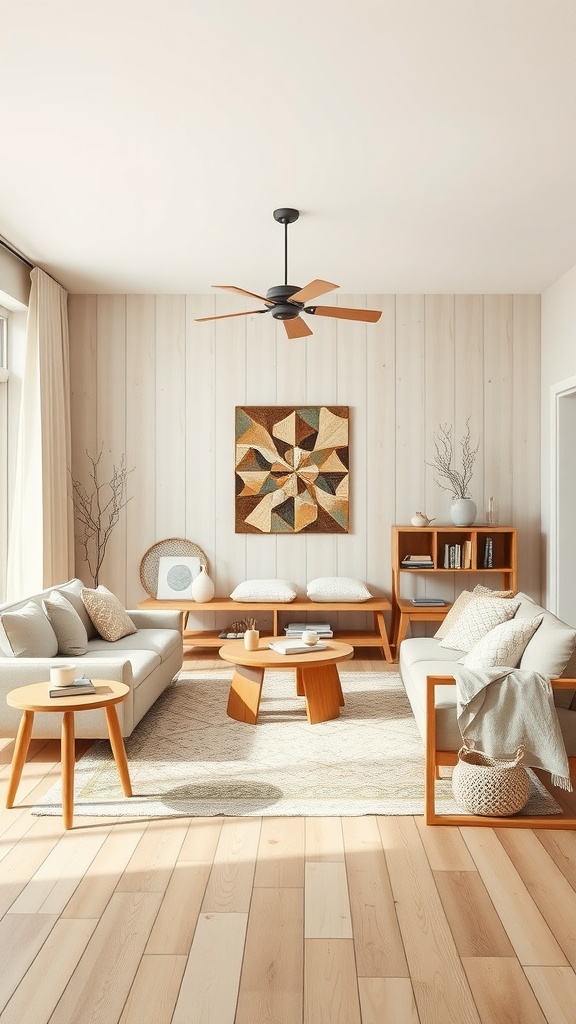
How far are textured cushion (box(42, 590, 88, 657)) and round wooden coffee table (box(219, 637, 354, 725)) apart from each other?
0.78 meters

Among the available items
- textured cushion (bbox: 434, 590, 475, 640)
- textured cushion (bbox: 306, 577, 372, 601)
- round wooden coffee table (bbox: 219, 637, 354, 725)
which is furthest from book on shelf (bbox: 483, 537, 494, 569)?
round wooden coffee table (bbox: 219, 637, 354, 725)

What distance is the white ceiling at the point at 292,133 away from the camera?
9.07 ft

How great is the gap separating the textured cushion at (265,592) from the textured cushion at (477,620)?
1.81 metres

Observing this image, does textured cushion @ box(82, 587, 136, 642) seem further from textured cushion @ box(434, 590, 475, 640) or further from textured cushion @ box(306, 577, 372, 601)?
textured cushion @ box(434, 590, 475, 640)

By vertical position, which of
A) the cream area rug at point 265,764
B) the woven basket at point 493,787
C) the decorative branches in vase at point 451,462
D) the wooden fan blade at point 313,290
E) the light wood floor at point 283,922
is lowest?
the light wood floor at point 283,922

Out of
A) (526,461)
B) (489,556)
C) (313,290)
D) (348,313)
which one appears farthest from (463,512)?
(313,290)

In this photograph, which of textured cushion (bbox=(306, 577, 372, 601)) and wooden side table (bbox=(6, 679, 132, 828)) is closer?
wooden side table (bbox=(6, 679, 132, 828))

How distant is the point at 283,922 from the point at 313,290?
295 centimetres

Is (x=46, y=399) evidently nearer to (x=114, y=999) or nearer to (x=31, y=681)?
(x=31, y=681)

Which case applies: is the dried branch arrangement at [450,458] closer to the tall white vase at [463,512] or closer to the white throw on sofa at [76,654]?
the tall white vase at [463,512]

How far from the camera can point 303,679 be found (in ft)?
14.9

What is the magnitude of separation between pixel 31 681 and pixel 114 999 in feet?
6.15

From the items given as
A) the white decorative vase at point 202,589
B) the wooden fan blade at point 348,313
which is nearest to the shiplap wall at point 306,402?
the white decorative vase at point 202,589

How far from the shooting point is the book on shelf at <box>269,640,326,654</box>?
4.50 metres
